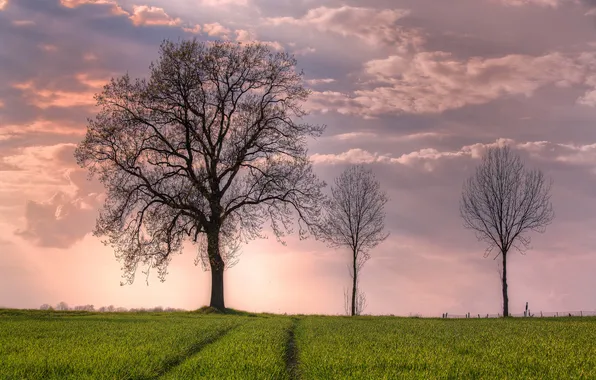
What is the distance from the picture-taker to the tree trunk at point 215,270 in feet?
157

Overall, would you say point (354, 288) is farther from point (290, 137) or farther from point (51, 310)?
point (51, 310)

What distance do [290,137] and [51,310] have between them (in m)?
24.6

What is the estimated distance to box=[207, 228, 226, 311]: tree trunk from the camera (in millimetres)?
47844

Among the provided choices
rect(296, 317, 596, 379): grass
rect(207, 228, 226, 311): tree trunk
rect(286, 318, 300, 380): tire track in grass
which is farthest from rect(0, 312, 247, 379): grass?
rect(207, 228, 226, 311): tree trunk

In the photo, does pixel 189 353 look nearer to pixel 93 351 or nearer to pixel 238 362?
pixel 93 351

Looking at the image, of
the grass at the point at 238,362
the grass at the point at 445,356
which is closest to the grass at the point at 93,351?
the grass at the point at 238,362

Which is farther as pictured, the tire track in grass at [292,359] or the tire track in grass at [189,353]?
the tire track in grass at [189,353]

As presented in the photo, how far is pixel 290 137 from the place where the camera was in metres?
50.8

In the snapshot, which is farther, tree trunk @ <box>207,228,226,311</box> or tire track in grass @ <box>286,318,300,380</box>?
tree trunk @ <box>207,228,226,311</box>

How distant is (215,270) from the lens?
4850cm

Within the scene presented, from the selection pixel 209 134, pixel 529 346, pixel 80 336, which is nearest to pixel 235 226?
pixel 209 134

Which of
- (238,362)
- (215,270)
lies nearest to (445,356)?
(238,362)

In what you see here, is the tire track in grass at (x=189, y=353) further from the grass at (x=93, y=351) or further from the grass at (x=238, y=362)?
the grass at (x=238, y=362)

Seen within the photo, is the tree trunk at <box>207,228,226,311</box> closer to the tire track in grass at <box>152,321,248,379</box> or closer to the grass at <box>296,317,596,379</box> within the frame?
the tire track in grass at <box>152,321,248,379</box>
